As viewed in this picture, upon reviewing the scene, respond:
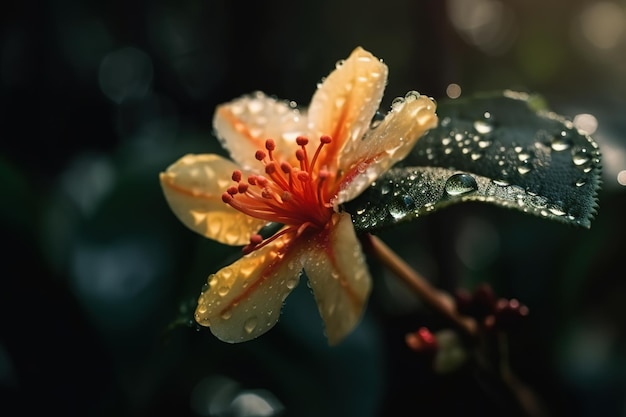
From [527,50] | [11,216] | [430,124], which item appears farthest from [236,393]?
[527,50]

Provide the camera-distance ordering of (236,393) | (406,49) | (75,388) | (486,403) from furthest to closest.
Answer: (406,49) → (75,388) → (236,393) → (486,403)

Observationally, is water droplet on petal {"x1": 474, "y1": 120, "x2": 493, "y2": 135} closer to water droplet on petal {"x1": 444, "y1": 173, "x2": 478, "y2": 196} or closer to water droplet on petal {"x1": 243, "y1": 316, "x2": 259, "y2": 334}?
water droplet on petal {"x1": 444, "y1": 173, "x2": 478, "y2": 196}

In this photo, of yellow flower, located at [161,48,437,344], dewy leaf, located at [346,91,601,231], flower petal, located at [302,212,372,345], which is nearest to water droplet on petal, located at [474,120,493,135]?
dewy leaf, located at [346,91,601,231]

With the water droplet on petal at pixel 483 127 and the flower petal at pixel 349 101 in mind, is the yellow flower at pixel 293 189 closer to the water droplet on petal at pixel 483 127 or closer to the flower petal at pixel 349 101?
the flower petal at pixel 349 101

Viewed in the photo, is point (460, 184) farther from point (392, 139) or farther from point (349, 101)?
point (349, 101)

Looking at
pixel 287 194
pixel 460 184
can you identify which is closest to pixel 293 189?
pixel 287 194

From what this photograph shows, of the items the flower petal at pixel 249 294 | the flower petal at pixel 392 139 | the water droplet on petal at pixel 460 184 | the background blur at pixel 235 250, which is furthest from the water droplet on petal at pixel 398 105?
the background blur at pixel 235 250

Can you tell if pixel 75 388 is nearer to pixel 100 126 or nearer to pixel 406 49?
pixel 100 126
